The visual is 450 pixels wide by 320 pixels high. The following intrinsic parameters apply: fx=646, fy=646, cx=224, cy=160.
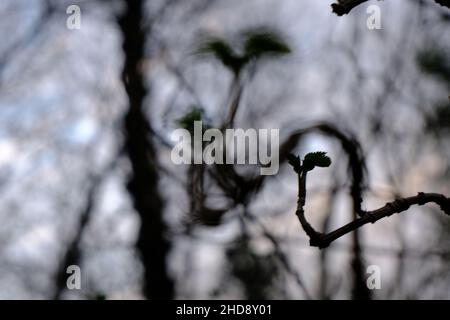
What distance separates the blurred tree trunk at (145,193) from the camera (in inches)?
232

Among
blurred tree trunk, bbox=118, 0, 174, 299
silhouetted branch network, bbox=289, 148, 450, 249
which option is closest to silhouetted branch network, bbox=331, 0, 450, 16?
silhouetted branch network, bbox=289, 148, 450, 249

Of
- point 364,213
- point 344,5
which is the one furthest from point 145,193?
point 344,5

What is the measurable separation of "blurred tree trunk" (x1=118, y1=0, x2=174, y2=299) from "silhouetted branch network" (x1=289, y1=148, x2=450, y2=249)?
4134mm

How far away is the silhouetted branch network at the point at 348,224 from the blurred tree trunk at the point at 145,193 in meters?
4.13

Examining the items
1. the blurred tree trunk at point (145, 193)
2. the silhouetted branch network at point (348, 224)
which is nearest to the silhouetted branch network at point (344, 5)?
the silhouetted branch network at point (348, 224)

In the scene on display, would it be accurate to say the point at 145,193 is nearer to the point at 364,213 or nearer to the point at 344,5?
the point at 364,213

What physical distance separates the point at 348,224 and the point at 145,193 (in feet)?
16.3

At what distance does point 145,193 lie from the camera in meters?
6.12

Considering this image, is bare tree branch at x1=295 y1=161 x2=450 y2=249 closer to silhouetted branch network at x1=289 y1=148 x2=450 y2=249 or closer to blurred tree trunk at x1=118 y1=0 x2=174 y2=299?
silhouetted branch network at x1=289 y1=148 x2=450 y2=249

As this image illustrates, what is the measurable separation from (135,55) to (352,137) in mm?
5680

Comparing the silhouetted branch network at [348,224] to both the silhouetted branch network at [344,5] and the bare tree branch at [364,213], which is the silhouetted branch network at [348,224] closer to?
the bare tree branch at [364,213]

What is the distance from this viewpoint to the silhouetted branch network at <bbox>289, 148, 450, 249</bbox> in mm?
1250
